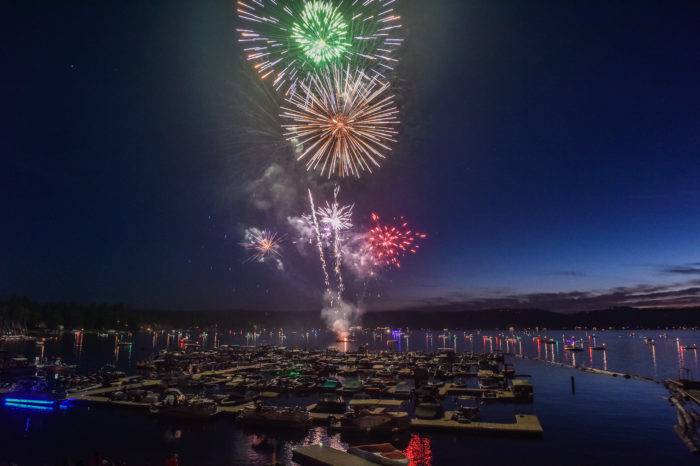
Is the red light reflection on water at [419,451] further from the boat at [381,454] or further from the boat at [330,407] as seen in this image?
the boat at [330,407]

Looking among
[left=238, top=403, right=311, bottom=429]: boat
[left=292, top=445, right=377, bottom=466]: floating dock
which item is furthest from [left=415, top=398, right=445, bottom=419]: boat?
[left=292, top=445, right=377, bottom=466]: floating dock

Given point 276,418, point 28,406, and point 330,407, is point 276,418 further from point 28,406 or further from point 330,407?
point 28,406

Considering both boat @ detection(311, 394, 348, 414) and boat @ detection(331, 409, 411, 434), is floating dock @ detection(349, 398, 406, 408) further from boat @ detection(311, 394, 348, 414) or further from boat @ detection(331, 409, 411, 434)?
boat @ detection(331, 409, 411, 434)

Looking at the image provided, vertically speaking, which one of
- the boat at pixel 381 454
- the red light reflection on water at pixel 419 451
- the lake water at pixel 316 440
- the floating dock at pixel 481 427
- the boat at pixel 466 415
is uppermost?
the boat at pixel 381 454

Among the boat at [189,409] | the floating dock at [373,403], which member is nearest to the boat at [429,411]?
the floating dock at [373,403]

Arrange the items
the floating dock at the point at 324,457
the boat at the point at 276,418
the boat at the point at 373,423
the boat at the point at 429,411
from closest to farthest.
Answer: the floating dock at the point at 324,457 → the boat at the point at 373,423 → the boat at the point at 276,418 → the boat at the point at 429,411

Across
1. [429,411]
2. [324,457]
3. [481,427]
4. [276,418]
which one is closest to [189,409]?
[276,418]

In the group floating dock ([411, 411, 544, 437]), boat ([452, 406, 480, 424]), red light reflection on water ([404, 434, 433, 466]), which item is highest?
boat ([452, 406, 480, 424])
